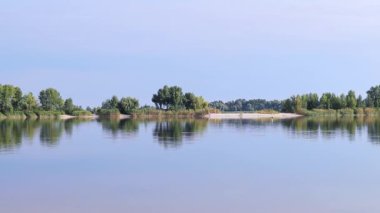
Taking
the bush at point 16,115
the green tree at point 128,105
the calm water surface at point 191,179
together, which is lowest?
the calm water surface at point 191,179

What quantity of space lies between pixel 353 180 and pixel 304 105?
97.0 m

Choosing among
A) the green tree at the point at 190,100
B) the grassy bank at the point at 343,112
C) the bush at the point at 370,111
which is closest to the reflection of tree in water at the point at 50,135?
the green tree at the point at 190,100

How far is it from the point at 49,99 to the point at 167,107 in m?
22.6

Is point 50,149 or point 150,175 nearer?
point 150,175

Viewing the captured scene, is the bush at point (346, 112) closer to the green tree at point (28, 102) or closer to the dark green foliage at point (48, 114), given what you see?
the dark green foliage at point (48, 114)

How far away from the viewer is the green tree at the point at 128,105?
97812mm

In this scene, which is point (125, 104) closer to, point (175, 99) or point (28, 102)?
point (175, 99)

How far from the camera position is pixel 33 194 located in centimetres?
1169

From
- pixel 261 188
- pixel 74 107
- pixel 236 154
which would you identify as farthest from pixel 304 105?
pixel 261 188

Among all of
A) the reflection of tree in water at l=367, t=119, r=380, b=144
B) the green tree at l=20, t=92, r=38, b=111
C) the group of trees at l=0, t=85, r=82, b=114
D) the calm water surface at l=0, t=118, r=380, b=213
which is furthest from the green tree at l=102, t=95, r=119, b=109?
the calm water surface at l=0, t=118, r=380, b=213

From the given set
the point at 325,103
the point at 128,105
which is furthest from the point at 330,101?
the point at 128,105

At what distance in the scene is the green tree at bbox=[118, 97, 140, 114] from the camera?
9781cm

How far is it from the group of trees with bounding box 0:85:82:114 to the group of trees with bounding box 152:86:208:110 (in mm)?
15448

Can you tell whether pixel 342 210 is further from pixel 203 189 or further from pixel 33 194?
pixel 33 194
